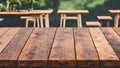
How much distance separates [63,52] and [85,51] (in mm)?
176

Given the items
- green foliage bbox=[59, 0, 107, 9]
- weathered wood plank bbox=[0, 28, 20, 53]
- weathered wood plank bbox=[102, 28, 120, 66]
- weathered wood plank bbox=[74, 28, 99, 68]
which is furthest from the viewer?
green foliage bbox=[59, 0, 107, 9]

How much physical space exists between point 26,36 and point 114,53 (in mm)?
1126

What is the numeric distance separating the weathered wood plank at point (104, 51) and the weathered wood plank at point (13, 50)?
Answer: 25.0 inches

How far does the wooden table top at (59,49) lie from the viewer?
206 centimetres

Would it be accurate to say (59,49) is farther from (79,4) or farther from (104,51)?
(79,4)

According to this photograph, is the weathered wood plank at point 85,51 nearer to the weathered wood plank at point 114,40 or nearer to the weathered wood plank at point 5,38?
the weathered wood plank at point 114,40

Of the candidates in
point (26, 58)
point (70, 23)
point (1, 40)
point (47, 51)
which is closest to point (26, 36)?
point (1, 40)

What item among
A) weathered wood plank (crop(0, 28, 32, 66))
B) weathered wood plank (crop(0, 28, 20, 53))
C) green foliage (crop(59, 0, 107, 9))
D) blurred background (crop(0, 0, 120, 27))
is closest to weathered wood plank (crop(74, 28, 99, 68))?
weathered wood plank (crop(0, 28, 32, 66))

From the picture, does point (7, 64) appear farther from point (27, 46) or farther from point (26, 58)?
point (27, 46)

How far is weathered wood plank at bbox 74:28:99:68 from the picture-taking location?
6.75ft

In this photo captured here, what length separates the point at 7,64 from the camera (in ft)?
6.77

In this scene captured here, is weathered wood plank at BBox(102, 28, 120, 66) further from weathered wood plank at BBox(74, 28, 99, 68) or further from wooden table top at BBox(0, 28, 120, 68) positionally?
weathered wood plank at BBox(74, 28, 99, 68)

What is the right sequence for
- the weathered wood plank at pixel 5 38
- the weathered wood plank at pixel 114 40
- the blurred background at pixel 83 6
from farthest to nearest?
the blurred background at pixel 83 6 → the weathered wood plank at pixel 5 38 → the weathered wood plank at pixel 114 40

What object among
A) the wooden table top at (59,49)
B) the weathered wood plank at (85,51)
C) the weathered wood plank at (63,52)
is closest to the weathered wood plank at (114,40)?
the wooden table top at (59,49)
